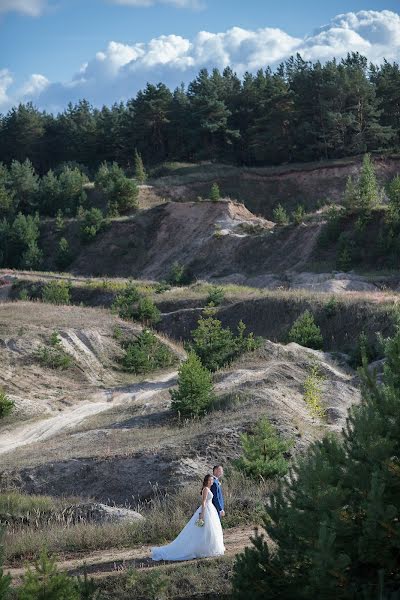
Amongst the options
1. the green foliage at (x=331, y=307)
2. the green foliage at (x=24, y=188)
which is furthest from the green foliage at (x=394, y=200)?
the green foliage at (x=24, y=188)

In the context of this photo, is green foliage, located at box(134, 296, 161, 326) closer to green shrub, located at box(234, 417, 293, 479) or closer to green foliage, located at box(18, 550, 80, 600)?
green shrub, located at box(234, 417, 293, 479)

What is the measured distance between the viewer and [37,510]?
50.4 feet

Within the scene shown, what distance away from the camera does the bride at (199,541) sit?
456 inches

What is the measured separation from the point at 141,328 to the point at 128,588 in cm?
2598

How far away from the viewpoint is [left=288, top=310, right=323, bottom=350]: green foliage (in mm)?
32091

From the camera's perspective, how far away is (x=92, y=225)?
217 ft

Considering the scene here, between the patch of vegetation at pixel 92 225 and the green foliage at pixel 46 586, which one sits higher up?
the patch of vegetation at pixel 92 225

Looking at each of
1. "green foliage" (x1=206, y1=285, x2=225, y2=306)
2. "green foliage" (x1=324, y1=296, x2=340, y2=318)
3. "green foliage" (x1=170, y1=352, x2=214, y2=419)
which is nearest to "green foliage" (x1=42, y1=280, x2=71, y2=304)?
"green foliage" (x1=206, y1=285, x2=225, y2=306)

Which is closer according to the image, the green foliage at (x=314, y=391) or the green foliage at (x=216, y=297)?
the green foliage at (x=314, y=391)

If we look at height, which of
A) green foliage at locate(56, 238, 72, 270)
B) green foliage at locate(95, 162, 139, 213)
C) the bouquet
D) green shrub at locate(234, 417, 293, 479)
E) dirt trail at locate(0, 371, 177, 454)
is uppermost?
green foliage at locate(95, 162, 139, 213)

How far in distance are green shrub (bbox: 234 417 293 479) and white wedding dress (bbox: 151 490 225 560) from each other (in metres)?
3.40

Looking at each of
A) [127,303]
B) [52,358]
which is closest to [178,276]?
[127,303]

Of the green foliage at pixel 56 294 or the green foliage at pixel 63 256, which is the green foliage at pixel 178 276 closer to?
the green foliage at pixel 56 294

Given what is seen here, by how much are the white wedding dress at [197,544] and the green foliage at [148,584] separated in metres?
1.06
